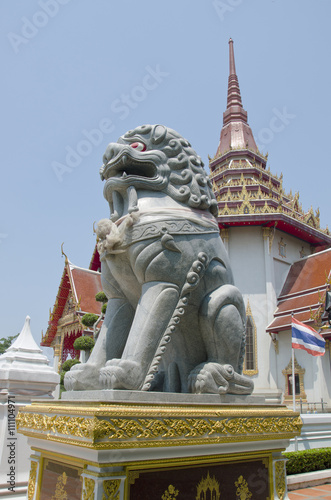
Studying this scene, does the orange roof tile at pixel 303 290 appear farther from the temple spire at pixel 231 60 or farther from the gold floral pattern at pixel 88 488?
the temple spire at pixel 231 60

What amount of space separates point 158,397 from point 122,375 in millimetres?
251

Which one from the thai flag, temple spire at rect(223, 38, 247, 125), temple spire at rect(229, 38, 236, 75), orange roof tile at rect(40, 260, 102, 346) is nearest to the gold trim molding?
the thai flag

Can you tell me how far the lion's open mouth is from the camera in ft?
9.64

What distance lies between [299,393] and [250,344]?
2909mm

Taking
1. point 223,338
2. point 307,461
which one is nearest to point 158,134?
point 223,338

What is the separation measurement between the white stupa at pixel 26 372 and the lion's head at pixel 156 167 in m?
2.27

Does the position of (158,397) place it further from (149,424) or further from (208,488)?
(208,488)

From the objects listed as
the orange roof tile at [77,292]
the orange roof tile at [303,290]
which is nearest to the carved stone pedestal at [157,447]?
the orange roof tile at [303,290]

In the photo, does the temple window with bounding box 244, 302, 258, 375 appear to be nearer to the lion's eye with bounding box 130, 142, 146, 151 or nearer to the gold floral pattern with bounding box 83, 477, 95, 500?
the lion's eye with bounding box 130, 142, 146, 151

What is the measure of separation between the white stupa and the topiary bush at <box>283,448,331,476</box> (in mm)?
4192

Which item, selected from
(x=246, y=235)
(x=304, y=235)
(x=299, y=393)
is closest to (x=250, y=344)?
(x=299, y=393)

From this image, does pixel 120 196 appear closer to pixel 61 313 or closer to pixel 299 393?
pixel 299 393

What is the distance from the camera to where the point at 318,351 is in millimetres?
10789

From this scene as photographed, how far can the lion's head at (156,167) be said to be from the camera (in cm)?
296
